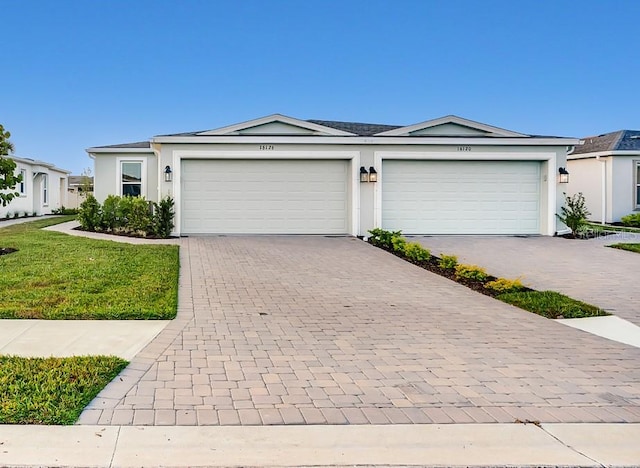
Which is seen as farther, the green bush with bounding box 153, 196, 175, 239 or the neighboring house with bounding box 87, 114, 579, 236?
the neighboring house with bounding box 87, 114, 579, 236

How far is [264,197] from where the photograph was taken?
54.3 feet

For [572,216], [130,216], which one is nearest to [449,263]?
[572,216]

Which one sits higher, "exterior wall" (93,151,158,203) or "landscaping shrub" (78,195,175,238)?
"exterior wall" (93,151,158,203)

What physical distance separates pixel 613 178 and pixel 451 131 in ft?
30.0

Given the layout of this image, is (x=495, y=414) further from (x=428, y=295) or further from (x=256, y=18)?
(x=256, y=18)

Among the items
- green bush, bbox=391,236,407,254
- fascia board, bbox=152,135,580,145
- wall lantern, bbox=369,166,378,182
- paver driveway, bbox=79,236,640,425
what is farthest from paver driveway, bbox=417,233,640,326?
fascia board, bbox=152,135,580,145

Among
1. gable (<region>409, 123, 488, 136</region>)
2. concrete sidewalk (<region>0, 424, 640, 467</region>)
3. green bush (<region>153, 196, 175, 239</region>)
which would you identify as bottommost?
concrete sidewalk (<region>0, 424, 640, 467</region>)

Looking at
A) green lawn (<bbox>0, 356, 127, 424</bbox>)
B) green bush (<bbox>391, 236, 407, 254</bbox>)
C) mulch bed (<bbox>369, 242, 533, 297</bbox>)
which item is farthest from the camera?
green bush (<bbox>391, 236, 407, 254</bbox>)

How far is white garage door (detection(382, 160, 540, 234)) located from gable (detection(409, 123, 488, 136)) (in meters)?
1.07

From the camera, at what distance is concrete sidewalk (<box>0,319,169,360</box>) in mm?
5250

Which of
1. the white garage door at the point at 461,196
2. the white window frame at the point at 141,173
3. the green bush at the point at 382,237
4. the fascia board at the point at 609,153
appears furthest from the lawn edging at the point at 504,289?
the fascia board at the point at 609,153

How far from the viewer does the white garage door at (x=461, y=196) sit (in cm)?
1673

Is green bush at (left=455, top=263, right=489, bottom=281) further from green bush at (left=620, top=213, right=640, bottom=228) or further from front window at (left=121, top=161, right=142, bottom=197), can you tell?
front window at (left=121, top=161, right=142, bottom=197)

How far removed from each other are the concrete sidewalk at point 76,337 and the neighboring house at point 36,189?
2121 centimetres
